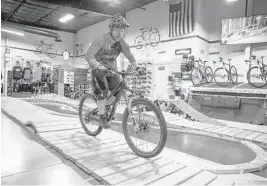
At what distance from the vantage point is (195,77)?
30.0 ft

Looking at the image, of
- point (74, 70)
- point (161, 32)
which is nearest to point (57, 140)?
point (161, 32)

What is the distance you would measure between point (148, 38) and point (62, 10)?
240 inches

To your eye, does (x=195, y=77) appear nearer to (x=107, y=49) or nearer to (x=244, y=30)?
(x=244, y=30)

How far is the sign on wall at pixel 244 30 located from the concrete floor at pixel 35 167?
28.1ft

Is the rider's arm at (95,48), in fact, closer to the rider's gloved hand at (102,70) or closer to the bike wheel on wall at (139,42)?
the rider's gloved hand at (102,70)

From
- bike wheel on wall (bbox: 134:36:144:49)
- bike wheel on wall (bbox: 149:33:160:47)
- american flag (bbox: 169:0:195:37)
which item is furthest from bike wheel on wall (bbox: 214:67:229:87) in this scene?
bike wheel on wall (bbox: 134:36:144:49)

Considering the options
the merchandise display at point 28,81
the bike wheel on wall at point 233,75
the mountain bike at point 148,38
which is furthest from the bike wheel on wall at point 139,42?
the merchandise display at point 28,81

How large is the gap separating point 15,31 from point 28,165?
44.0 feet

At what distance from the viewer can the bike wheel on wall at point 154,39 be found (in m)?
10.8

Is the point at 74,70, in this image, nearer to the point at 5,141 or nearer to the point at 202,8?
the point at 202,8

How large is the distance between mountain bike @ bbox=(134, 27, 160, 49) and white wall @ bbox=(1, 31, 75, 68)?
27.8 feet

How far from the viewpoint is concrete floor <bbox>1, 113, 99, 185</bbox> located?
1.90 metres

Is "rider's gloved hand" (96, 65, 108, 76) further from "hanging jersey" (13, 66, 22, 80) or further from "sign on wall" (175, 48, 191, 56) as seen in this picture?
"hanging jersey" (13, 66, 22, 80)

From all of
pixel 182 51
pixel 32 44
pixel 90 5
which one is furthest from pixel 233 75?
pixel 32 44
